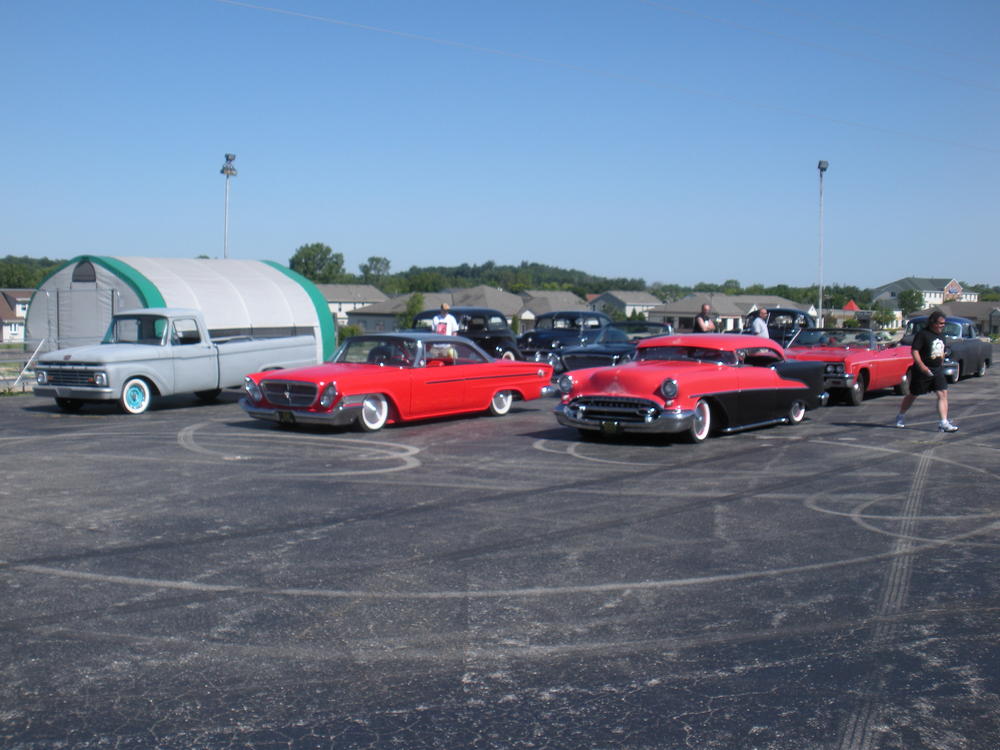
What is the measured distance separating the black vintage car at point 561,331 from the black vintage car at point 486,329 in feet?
1.48

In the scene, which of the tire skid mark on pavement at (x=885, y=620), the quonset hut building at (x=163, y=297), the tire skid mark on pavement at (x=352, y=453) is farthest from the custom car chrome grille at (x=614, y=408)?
the quonset hut building at (x=163, y=297)

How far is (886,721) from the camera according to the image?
4016 millimetres

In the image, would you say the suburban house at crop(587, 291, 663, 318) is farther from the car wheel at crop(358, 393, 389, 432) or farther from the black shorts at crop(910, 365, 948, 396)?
the car wheel at crop(358, 393, 389, 432)

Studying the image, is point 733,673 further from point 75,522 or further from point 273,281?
point 273,281

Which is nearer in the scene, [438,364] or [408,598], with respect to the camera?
[408,598]

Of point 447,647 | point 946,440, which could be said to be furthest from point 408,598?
point 946,440

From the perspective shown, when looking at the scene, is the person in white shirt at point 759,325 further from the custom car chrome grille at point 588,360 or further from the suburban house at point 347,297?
the suburban house at point 347,297

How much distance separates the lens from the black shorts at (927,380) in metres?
12.9

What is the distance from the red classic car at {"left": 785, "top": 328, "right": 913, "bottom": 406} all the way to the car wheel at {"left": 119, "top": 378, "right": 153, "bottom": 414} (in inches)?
422

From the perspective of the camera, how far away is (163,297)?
23344 millimetres

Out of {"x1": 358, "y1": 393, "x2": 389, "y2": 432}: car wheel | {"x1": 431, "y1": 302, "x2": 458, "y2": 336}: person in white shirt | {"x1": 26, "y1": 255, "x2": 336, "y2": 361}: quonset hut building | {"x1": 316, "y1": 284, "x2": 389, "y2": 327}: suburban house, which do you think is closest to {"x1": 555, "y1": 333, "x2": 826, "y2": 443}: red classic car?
{"x1": 358, "y1": 393, "x2": 389, "y2": 432}: car wheel

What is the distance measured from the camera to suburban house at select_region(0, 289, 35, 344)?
77931 millimetres

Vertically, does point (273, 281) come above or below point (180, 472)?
above

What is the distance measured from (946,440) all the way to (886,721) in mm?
9658
